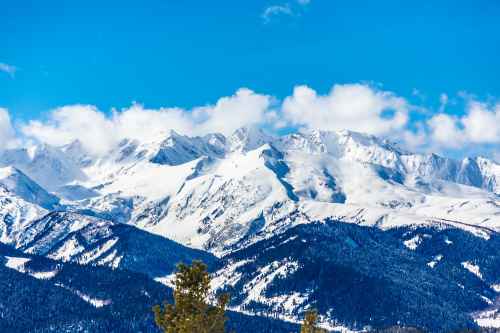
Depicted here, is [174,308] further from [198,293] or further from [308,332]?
[308,332]

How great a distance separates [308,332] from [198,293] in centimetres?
1707

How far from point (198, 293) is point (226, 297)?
377 centimetres

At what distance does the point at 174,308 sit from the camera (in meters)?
80.3

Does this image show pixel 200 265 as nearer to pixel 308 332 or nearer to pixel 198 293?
pixel 198 293

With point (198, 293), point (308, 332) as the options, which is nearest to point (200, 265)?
point (198, 293)

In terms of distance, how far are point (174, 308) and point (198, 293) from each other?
9.36 feet

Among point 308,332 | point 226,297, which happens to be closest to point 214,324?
point 226,297

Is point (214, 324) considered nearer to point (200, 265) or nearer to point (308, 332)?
point (200, 265)

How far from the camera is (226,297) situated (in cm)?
8244

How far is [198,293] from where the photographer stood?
262 ft

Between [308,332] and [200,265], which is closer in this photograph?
[200,265]

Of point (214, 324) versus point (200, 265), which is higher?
point (200, 265)

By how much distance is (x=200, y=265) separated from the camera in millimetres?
79875

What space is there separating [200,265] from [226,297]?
499cm
